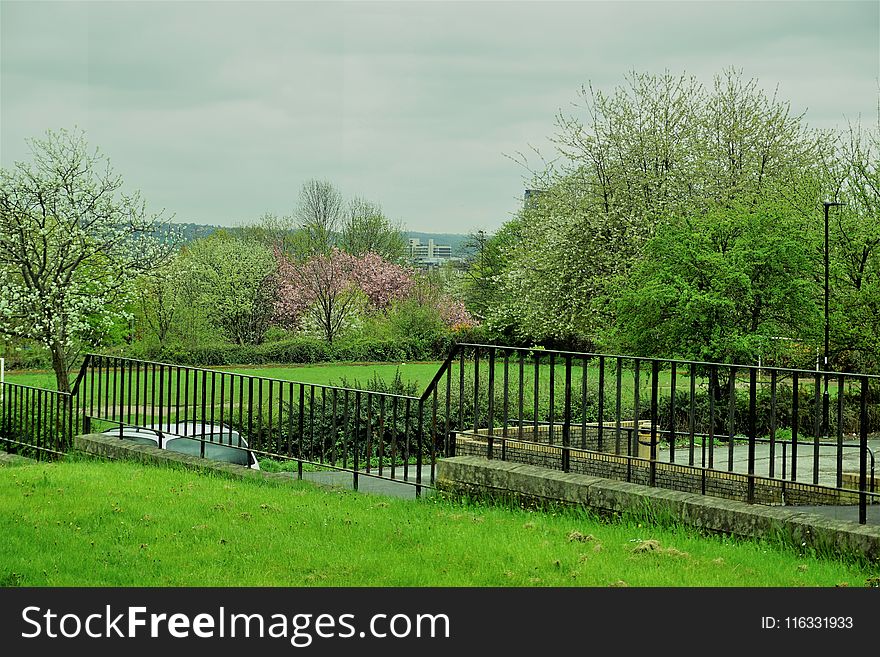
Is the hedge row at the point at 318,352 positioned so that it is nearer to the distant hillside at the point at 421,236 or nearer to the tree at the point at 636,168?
the distant hillside at the point at 421,236

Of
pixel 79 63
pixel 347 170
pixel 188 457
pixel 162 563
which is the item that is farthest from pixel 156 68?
pixel 162 563

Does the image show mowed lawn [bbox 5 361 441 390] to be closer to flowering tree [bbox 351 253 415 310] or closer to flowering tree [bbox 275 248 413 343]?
flowering tree [bbox 275 248 413 343]

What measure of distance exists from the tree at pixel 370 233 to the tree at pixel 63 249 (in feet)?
113

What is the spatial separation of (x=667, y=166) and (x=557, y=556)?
84.0ft

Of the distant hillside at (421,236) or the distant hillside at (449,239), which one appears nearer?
the distant hillside at (421,236)

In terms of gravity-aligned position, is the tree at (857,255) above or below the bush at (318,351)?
above

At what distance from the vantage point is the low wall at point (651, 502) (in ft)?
17.7

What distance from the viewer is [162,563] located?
5.25 m

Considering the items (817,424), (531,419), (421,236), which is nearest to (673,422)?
(817,424)

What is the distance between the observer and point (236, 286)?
156 feet

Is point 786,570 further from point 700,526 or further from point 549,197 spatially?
point 549,197

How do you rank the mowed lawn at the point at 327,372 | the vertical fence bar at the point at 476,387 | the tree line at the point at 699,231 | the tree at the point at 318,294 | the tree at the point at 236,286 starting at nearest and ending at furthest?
the vertical fence bar at the point at 476,387, the tree line at the point at 699,231, the mowed lawn at the point at 327,372, the tree at the point at 236,286, the tree at the point at 318,294

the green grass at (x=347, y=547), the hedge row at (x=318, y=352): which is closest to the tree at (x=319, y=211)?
the hedge row at (x=318, y=352)

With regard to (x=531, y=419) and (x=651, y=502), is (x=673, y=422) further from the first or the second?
(x=531, y=419)
